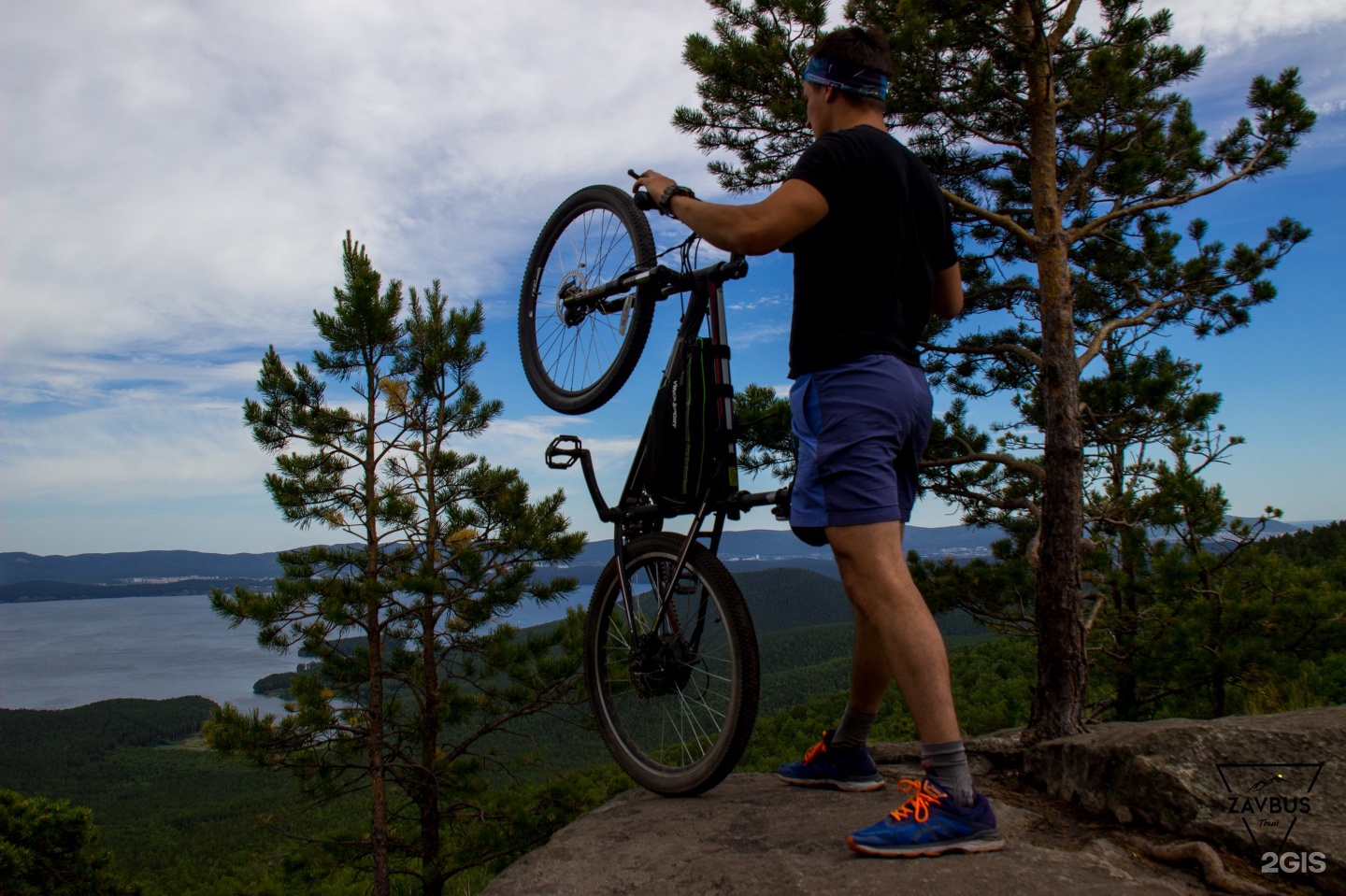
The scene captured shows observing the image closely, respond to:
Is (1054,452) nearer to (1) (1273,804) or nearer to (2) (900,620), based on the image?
(1) (1273,804)

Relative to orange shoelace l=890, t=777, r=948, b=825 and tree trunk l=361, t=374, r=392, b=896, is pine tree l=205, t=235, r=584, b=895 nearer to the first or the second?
tree trunk l=361, t=374, r=392, b=896

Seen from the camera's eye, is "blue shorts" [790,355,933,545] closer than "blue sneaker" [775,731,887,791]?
Yes

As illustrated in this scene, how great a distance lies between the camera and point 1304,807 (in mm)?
2096

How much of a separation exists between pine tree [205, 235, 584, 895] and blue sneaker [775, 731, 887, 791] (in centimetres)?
672

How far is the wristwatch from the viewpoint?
89.6 inches

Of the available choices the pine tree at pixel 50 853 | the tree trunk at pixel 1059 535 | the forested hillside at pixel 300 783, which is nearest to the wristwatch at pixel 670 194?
the tree trunk at pixel 1059 535

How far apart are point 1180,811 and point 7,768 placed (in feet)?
306

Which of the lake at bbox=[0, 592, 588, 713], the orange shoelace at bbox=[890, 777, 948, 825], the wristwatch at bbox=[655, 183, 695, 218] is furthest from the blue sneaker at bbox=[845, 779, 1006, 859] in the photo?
the lake at bbox=[0, 592, 588, 713]

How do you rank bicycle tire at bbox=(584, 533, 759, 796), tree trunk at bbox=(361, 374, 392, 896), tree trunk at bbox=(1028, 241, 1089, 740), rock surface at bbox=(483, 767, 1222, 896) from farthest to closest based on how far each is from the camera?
tree trunk at bbox=(361, 374, 392, 896) → tree trunk at bbox=(1028, 241, 1089, 740) → bicycle tire at bbox=(584, 533, 759, 796) → rock surface at bbox=(483, 767, 1222, 896)

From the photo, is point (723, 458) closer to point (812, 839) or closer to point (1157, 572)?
point (812, 839)

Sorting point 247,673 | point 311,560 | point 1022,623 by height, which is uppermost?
point 311,560

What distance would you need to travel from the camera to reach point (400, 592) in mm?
8859

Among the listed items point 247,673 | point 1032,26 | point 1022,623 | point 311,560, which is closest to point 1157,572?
point 1022,623

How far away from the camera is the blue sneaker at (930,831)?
73.9 inches
